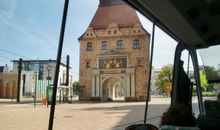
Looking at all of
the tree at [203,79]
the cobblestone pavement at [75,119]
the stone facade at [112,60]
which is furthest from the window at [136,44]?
the tree at [203,79]

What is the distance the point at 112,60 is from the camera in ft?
148

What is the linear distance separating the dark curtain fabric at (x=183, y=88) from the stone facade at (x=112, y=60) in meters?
38.4

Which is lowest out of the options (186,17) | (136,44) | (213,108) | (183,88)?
(213,108)

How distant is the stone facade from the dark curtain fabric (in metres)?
38.4

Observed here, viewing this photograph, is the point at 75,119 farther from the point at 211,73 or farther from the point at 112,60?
the point at 112,60

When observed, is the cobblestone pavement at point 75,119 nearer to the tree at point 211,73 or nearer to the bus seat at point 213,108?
the tree at point 211,73

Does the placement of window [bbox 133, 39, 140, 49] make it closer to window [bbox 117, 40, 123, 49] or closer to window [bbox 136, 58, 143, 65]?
window [bbox 136, 58, 143, 65]

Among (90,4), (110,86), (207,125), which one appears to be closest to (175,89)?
(207,125)

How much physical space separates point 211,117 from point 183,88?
34.7 inches

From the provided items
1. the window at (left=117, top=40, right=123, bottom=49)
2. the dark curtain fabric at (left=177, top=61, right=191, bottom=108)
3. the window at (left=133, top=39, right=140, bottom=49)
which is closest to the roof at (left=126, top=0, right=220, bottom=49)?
the dark curtain fabric at (left=177, top=61, right=191, bottom=108)

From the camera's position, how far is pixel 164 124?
2.74 m

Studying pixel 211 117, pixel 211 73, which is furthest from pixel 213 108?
pixel 211 73

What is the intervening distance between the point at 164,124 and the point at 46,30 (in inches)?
48.6

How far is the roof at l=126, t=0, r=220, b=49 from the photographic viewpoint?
3.39m
